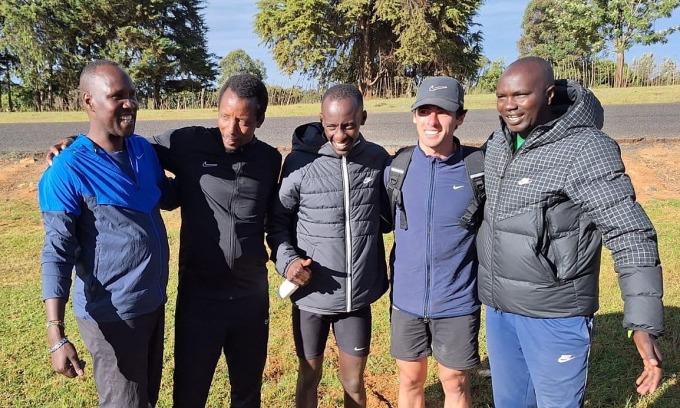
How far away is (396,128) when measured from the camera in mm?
12820

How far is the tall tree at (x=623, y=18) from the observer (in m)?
22.8

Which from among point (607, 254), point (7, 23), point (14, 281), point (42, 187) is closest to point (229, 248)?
point (42, 187)

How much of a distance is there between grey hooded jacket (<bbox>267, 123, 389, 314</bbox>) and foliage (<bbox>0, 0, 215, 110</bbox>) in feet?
97.2

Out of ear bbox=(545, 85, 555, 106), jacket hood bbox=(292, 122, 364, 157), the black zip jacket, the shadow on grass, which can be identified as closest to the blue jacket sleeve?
the black zip jacket

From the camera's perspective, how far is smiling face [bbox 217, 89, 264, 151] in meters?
2.55

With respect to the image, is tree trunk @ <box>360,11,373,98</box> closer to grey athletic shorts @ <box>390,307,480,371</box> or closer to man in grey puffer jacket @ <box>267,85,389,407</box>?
man in grey puffer jacket @ <box>267,85,389,407</box>

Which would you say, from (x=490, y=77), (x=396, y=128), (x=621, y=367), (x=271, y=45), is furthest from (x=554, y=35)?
(x=621, y=367)

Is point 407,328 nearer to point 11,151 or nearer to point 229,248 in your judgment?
point 229,248

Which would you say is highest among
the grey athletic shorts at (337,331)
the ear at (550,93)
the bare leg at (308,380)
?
the ear at (550,93)

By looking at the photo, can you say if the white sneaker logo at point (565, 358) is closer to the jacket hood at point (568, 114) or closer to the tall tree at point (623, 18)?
the jacket hood at point (568, 114)

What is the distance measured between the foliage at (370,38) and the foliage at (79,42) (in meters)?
6.07

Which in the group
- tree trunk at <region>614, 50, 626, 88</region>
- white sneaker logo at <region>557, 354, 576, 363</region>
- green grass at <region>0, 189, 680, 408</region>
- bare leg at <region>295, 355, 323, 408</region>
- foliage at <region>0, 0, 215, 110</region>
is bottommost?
green grass at <region>0, 189, 680, 408</region>

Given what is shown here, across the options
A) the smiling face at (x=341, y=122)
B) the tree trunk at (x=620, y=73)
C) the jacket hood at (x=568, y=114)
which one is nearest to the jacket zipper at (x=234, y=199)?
the smiling face at (x=341, y=122)

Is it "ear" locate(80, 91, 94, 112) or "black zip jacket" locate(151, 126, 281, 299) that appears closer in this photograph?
"ear" locate(80, 91, 94, 112)
